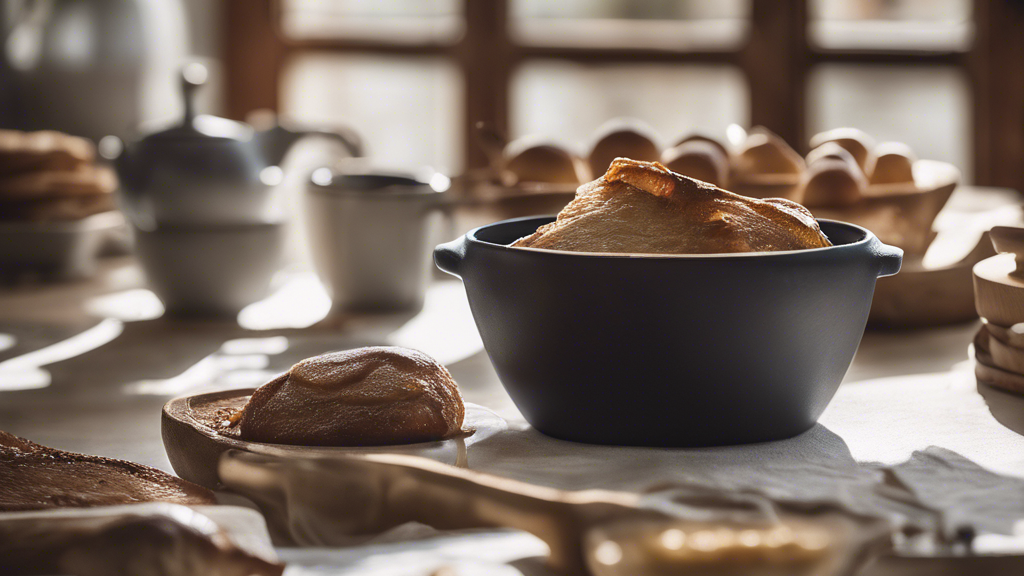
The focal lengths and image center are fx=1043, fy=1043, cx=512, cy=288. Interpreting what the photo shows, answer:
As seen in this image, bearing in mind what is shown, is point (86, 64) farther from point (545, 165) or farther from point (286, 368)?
point (286, 368)

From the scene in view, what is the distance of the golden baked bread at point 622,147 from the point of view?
1.29 m

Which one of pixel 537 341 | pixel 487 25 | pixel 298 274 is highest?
pixel 487 25

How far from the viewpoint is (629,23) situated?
3.18 meters

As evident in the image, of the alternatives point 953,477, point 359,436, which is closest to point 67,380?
point 359,436

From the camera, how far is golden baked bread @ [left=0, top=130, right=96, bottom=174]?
1.53 meters

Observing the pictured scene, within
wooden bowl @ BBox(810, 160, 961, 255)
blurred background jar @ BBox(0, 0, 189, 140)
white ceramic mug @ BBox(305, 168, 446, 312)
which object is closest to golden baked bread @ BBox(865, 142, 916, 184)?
wooden bowl @ BBox(810, 160, 961, 255)

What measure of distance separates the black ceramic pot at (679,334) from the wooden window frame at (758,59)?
253 cm

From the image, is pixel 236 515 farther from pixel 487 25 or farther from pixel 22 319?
pixel 487 25

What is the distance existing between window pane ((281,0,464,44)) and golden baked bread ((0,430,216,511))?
8.75 feet

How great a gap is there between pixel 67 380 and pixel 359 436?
0.47 metres

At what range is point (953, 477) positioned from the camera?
2.07 feet

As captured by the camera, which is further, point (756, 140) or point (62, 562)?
point (756, 140)

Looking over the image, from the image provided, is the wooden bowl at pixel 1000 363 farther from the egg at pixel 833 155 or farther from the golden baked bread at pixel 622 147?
the golden baked bread at pixel 622 147

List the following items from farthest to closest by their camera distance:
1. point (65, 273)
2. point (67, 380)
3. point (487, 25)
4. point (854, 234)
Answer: point (487, 25), point (65, 273), point (67, 380), point (854, 234)
